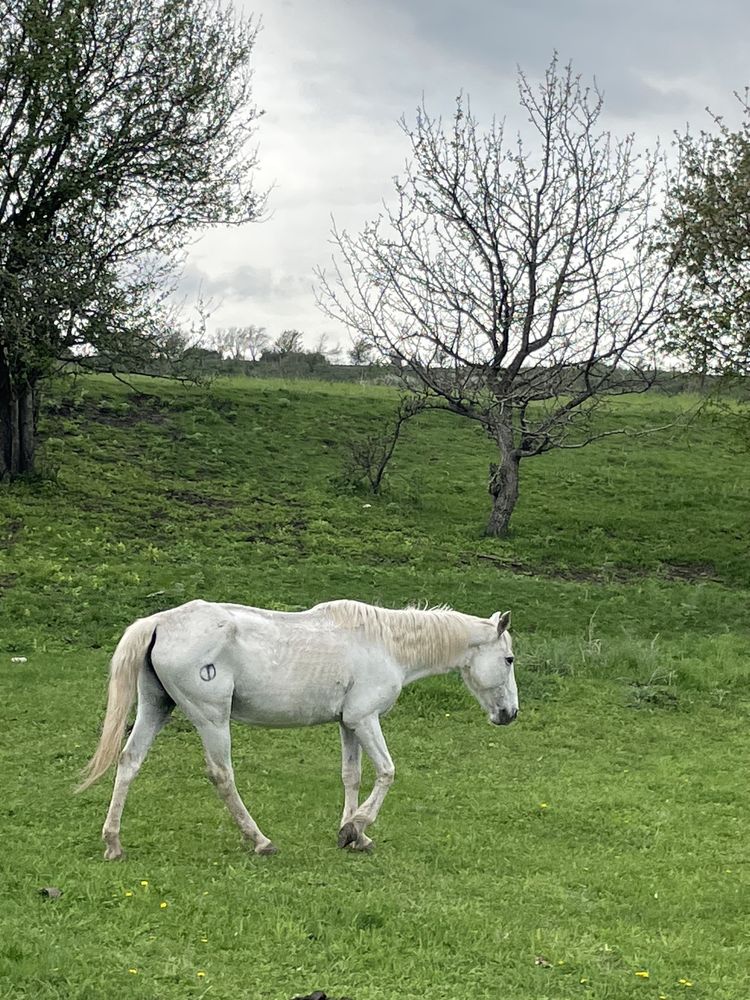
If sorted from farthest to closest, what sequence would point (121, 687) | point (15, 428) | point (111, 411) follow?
point (111, 411) → point (15, 428) → point (121, 687)

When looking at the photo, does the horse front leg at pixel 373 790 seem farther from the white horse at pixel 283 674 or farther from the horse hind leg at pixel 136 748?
the horse hind leg at pixel 136 748

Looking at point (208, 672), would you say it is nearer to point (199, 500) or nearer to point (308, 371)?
point (199, 500)

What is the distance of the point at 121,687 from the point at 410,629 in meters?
2.43

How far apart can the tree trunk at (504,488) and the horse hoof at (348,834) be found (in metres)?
17.5

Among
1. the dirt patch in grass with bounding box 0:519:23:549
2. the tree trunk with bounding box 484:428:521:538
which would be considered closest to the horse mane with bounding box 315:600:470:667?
the dirt patch in grass with bounding box 0:519:23:549

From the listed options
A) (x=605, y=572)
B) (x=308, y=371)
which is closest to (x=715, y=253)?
(x=605, y=572)

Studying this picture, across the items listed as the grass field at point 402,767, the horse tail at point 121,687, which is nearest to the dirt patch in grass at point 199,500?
the grass field at point 402,767

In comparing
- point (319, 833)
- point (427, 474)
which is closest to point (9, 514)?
point (427, 474)

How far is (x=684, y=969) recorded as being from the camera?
5547mm

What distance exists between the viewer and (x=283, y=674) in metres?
7.57

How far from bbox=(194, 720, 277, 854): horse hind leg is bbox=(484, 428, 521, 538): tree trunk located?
17867 millimetres

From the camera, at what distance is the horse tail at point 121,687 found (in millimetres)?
7199

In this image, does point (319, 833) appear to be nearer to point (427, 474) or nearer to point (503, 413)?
point (503, 413)

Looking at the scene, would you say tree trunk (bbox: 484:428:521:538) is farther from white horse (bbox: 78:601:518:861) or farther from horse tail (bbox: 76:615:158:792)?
horse tail (bbox: 76:615:158:792)
